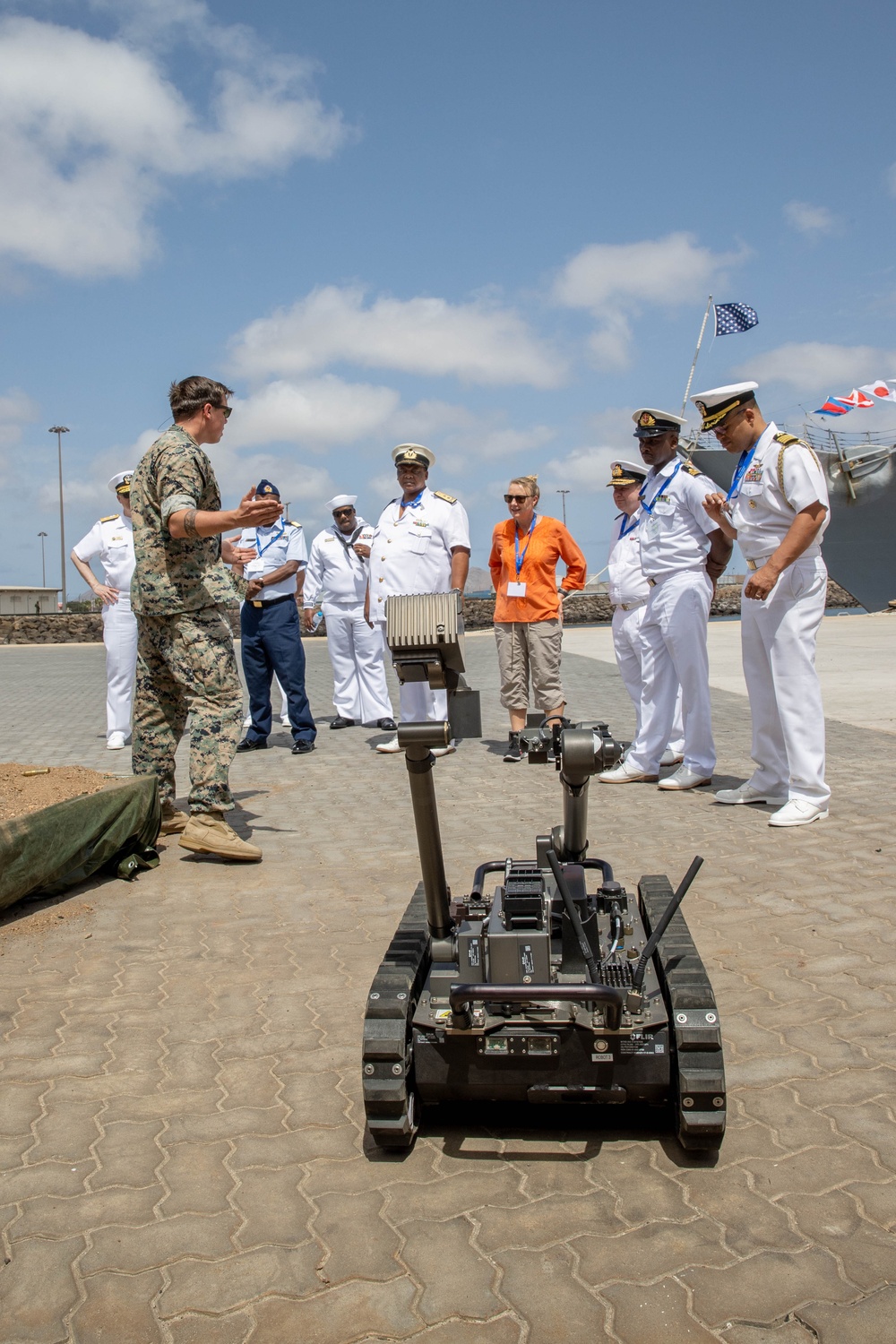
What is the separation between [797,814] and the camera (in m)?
5.87

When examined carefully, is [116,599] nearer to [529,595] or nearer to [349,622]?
[349,622]

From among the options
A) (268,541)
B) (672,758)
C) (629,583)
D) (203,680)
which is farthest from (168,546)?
(268,541)

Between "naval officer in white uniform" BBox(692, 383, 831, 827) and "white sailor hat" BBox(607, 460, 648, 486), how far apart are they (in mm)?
1899

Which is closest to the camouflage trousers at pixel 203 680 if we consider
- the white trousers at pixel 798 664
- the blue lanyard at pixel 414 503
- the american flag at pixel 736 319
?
the white trousers at pixel 798 664

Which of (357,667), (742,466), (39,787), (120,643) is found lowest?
(39,787)

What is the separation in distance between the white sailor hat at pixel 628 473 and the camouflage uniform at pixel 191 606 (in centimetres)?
356

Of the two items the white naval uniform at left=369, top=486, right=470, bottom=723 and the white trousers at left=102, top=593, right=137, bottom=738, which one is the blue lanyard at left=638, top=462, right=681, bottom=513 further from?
the white trousers at left=102, top=593, right=137, bottom=738

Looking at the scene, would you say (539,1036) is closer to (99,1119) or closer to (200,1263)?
(200,1263)

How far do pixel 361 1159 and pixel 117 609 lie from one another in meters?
7.21

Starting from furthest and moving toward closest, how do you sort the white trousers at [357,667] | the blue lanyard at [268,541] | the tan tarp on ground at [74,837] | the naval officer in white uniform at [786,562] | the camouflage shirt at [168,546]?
the white trousers at [357,667] < the blue lanyard at [268,541] < the naval officer in white uniform at [786,562] < the camouflage shirt at [168,546] < the tan tarp on ground at [74,837]

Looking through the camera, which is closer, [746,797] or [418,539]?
[746,797]

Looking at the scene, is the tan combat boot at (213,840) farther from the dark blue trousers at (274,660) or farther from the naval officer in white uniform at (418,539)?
the dark blue trousers at (274,660)

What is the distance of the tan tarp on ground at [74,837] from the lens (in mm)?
4547

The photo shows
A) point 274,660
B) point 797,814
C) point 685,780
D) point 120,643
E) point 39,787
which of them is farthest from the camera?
point 274,660
